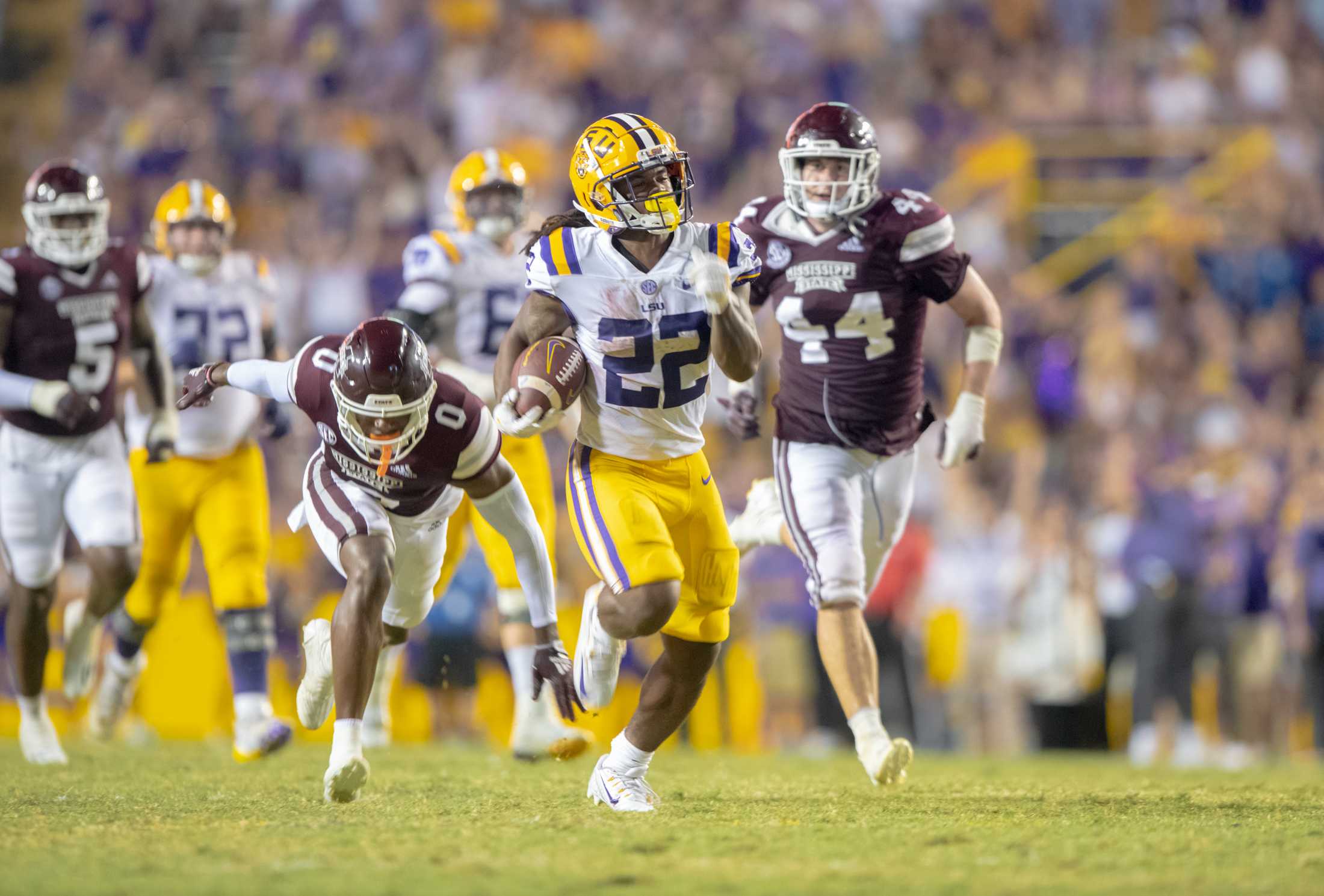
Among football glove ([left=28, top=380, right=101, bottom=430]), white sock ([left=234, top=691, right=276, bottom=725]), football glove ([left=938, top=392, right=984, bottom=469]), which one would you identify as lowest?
white sock ([left=234, top=691, right=276, bottom=725])

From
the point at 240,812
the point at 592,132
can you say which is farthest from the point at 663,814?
the point at 592,132

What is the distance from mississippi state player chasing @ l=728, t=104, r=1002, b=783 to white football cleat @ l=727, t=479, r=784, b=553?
1.21ft

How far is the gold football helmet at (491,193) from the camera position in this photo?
732 centimetres

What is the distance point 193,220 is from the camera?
24.5ft

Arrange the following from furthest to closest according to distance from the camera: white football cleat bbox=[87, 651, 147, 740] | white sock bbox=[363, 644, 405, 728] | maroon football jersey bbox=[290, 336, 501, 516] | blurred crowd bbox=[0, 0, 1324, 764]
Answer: blurred crowd bbox=[0, 0, 1324, 764], white football cleat bbox=[87, 651, 147, 740], white sock bbox=[363, 644, 405, 728], maroon football jersey bbox=[290, 336, 501, 516]

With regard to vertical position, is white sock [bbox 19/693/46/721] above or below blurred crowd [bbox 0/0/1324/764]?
below

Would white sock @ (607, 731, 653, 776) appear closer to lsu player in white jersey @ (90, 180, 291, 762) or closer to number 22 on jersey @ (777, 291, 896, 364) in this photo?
number 22 on jersey @ (777, 291, 896, 364)

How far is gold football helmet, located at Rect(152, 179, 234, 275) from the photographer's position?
7465 millimetres

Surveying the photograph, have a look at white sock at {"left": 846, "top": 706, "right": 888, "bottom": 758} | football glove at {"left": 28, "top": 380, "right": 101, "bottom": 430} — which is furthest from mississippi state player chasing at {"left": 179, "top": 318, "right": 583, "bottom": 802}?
football glove at {"left": 28, "top": 380, "right": 101, "bottom": 430}

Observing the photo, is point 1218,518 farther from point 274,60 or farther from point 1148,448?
point 274,60

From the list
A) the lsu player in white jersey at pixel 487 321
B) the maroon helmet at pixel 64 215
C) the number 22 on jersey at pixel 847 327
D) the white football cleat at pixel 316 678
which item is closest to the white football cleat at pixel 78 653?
the lsu player in white jersey at pixel 487 321

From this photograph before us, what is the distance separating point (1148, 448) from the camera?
11.1m

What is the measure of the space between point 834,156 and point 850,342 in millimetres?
682

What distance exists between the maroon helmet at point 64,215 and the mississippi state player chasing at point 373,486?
164 centimetres
